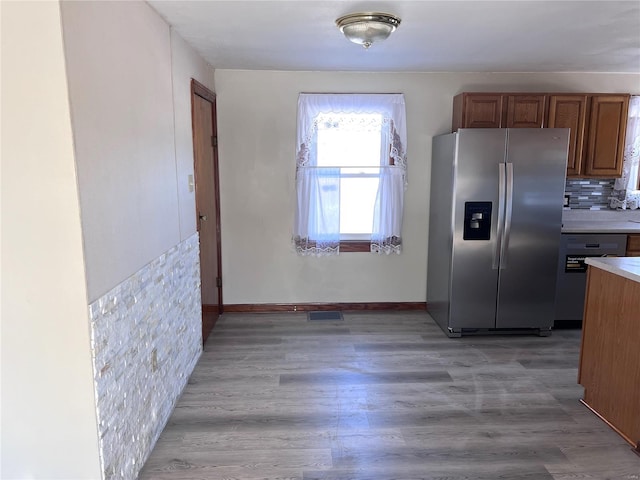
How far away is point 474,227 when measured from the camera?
3.59 m

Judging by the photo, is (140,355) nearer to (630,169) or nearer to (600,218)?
(600,218)

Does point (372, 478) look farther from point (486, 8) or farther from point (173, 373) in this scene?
point (486, 8)

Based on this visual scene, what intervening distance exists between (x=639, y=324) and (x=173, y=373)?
8.55ft

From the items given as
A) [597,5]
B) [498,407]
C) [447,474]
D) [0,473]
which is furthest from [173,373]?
[597,5]

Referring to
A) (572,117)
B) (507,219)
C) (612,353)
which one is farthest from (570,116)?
(612,353)

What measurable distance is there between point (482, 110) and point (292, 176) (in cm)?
184

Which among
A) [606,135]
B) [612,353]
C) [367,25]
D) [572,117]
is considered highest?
[367,25]

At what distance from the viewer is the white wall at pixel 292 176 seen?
4.07 m

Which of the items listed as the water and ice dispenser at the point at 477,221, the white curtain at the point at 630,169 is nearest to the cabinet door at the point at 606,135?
the white curtain at the point at 630,169

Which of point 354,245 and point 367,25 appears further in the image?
point 354,245

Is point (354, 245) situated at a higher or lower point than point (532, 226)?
lower

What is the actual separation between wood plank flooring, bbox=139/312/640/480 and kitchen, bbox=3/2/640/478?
1.90 feet

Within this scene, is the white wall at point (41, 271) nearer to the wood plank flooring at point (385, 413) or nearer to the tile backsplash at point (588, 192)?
the wood plank flooring at point (385, 413)

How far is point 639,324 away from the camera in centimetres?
220
